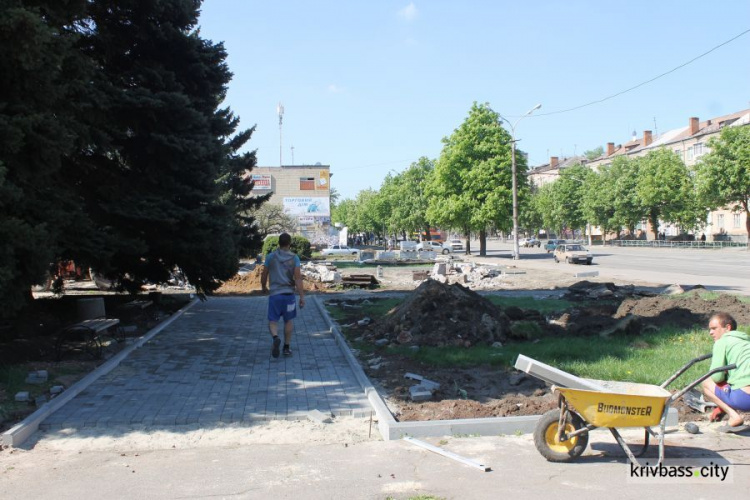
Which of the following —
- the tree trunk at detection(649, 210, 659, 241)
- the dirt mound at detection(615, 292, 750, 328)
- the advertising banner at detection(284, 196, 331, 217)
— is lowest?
the dirt mound at detection(615, 292, 750, 328)

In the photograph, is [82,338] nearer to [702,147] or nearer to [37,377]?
[37,377]

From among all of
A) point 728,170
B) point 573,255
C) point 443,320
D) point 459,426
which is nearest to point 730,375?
point 459,426

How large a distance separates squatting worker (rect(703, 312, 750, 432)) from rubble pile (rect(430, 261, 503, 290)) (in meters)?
17.9

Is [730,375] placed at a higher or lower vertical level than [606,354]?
higher

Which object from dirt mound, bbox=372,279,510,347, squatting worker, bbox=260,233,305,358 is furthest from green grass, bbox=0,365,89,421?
dirt mound, bbox=372,279,510,347

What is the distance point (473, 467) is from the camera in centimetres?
480

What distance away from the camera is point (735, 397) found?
5352mm

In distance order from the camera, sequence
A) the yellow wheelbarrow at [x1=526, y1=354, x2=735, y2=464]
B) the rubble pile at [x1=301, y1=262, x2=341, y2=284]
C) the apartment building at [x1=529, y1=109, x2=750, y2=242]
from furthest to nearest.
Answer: the apartment building at [x1=529, y1=109, x2=750, y2=242] → the rubble pile at [x1=301, y1=262, x2=341, y2=284] → the yellow wheelbarrow at [x1=526, y1=354, x2=735, y2=464]

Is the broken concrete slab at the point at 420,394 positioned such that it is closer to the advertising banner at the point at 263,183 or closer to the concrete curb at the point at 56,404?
the concrete curb at the point at 56,404

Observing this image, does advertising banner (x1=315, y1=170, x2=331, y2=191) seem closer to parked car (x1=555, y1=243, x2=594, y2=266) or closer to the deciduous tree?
parked car (x1=555, y1=243, x2=594, y2=266)

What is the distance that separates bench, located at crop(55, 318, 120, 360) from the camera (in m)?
8.80

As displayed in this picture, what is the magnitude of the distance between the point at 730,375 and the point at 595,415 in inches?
66.4

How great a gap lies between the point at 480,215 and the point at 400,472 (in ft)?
158

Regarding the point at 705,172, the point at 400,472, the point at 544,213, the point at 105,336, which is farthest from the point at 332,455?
the point at 544,213
